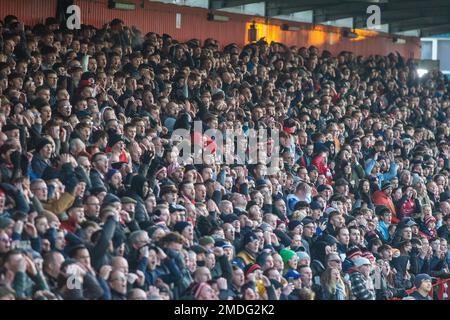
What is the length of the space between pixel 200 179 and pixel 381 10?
1136 centimetres

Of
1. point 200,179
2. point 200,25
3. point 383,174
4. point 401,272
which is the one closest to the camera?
point 200,179

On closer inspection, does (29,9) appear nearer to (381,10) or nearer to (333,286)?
(333,286)

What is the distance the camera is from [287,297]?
1353cm

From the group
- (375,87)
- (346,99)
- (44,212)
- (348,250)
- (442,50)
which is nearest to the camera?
(44,212)

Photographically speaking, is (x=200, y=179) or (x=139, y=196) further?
(x=200, y=179)

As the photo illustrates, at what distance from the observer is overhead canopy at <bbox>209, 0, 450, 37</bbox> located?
24.1 meters

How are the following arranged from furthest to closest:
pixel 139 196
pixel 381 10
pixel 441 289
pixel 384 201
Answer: pixel 381 10 < pixel 384 201 < pixel 441 289 < pixel 139 196

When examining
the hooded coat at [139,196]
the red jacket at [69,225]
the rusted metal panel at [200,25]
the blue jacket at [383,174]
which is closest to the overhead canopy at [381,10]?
the rusted metal panel at [200,25]

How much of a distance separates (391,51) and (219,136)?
13.0 meters

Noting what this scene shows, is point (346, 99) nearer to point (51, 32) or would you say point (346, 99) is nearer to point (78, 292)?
point (51, 32)

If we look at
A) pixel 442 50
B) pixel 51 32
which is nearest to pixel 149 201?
pixel 51 32

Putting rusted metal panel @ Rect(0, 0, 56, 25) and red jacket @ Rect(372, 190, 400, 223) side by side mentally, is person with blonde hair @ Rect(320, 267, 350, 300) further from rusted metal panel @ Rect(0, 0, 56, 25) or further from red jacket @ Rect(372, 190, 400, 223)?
rusted metal panel @ Rect(0, 0, 56, 25)

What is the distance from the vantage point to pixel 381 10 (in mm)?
25641

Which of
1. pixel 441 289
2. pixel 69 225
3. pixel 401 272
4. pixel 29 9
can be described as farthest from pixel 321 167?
pixel 69 225
